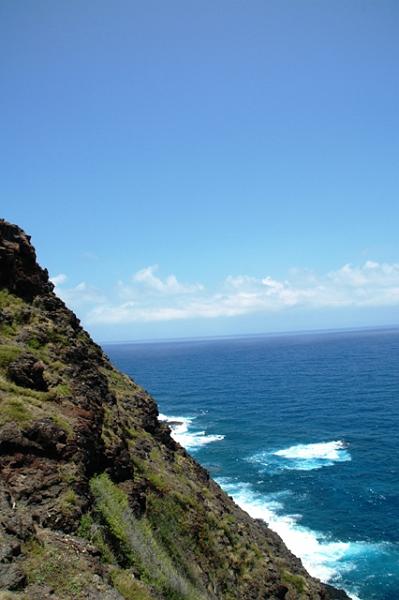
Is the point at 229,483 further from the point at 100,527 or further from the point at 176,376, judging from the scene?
the point at 176,376

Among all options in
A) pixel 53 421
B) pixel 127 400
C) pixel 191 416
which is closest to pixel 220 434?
pixel 191 416

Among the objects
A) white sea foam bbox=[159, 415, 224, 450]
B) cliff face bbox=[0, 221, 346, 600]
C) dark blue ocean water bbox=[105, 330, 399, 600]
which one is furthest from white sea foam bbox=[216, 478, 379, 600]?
white sea foam bbox=[159, 415, 224, 450]

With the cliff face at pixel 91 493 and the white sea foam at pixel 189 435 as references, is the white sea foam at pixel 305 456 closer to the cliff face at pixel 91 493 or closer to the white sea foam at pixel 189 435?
the white sea foam at pixel 189 435

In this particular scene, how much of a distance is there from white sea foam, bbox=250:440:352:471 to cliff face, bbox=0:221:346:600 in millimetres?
32517

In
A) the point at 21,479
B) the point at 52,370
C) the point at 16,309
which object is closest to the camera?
the point at 21,479

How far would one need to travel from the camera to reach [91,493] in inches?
797

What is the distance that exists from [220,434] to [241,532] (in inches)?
2380

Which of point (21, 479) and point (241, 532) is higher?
point (21, 479)

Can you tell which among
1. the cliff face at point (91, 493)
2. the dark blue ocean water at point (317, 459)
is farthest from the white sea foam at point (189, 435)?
the cliff face at point (91, 493)

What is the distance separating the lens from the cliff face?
14875 mm

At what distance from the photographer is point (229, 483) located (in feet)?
222

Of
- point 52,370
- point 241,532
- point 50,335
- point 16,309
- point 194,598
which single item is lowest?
point 241,532

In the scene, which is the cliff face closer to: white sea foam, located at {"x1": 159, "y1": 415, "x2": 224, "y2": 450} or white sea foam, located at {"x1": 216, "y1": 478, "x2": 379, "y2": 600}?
white sea foam, located at {"x1": 216, "y1": 478, "x2": 379, "y2": 600}

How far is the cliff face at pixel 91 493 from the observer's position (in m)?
14.9
